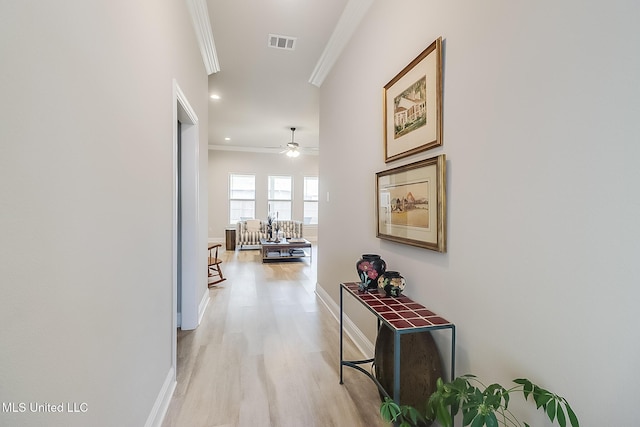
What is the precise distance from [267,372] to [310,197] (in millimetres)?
7771

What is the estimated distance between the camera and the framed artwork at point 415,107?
1.48 meters

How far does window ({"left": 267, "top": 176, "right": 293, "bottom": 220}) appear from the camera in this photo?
927cm

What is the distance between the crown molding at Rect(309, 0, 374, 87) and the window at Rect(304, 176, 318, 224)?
5913mm

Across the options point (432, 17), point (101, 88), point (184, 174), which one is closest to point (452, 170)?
point (432, 17)

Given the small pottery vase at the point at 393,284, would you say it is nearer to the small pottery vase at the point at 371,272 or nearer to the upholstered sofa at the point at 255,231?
the small pottery vase at the point at 371,272

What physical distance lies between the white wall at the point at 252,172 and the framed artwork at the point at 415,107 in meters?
7.52

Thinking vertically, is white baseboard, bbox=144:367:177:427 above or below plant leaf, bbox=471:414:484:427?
below

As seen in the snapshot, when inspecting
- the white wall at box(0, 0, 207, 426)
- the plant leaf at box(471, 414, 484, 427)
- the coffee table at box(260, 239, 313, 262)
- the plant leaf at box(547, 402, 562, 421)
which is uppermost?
the white wall at box(0, 0, 207, 426)

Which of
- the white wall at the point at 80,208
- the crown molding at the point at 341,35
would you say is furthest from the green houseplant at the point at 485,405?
the crown molding at the point at 341,35

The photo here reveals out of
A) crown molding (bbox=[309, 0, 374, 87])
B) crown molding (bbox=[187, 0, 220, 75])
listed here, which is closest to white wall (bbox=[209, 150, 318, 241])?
crown molding (bbox=[187, 0, 220, 75])

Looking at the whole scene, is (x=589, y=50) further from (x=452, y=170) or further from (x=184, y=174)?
(x=184, y=174)

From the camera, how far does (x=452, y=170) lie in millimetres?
1395

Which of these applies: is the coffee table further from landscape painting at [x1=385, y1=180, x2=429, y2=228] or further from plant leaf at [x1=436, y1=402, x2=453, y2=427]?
plant leaf at [x1=436, y1=402, x2=453, y2=427]

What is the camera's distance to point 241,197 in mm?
9031
